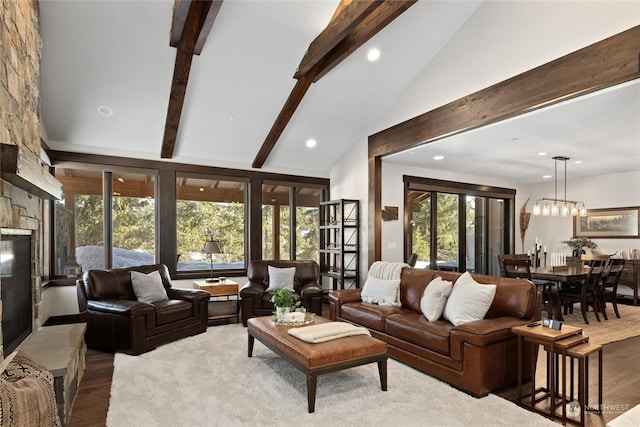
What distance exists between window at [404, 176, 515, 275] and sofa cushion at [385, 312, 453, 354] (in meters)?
2.97

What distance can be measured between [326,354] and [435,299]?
1346 mm

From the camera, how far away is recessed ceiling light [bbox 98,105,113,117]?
4.87 metres

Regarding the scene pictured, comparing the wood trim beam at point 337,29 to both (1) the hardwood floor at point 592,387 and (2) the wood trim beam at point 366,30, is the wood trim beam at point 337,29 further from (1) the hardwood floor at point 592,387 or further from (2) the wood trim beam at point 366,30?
(1) the hardwood floor at point 592,387

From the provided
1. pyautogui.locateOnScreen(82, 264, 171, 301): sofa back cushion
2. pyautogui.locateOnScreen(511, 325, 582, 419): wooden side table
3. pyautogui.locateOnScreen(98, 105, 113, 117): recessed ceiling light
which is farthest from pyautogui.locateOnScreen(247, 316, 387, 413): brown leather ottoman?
pyautogui.locateOnScreen(98, 105, 113, 117): recessed ceiling light

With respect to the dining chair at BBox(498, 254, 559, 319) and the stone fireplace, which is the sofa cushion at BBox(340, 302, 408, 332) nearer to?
the dining chair at BBox(498, 254, 559, 319)

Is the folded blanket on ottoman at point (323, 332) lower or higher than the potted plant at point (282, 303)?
lower

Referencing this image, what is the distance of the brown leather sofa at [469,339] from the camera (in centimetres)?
299

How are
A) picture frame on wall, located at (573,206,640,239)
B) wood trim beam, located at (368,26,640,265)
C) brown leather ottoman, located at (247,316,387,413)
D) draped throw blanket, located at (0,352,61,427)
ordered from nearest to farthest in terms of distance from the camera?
draped throw blanket, located at (0,352,61,427)
brown leather ottoman, located at (247,316,387,413)
wood trim beam, located at (368,26,640,265)
picture frame on wall, located at (573,206,640,239)

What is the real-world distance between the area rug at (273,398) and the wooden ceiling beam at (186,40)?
309cm

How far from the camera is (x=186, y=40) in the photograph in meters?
4.02

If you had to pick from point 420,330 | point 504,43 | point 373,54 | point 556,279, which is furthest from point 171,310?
point 556,279

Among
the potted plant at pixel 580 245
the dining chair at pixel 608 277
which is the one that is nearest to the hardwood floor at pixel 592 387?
the dining chair at pixel 608 277

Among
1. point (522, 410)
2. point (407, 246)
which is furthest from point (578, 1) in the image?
point (407, 246)

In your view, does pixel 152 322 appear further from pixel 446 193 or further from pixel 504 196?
pixel 504 196
